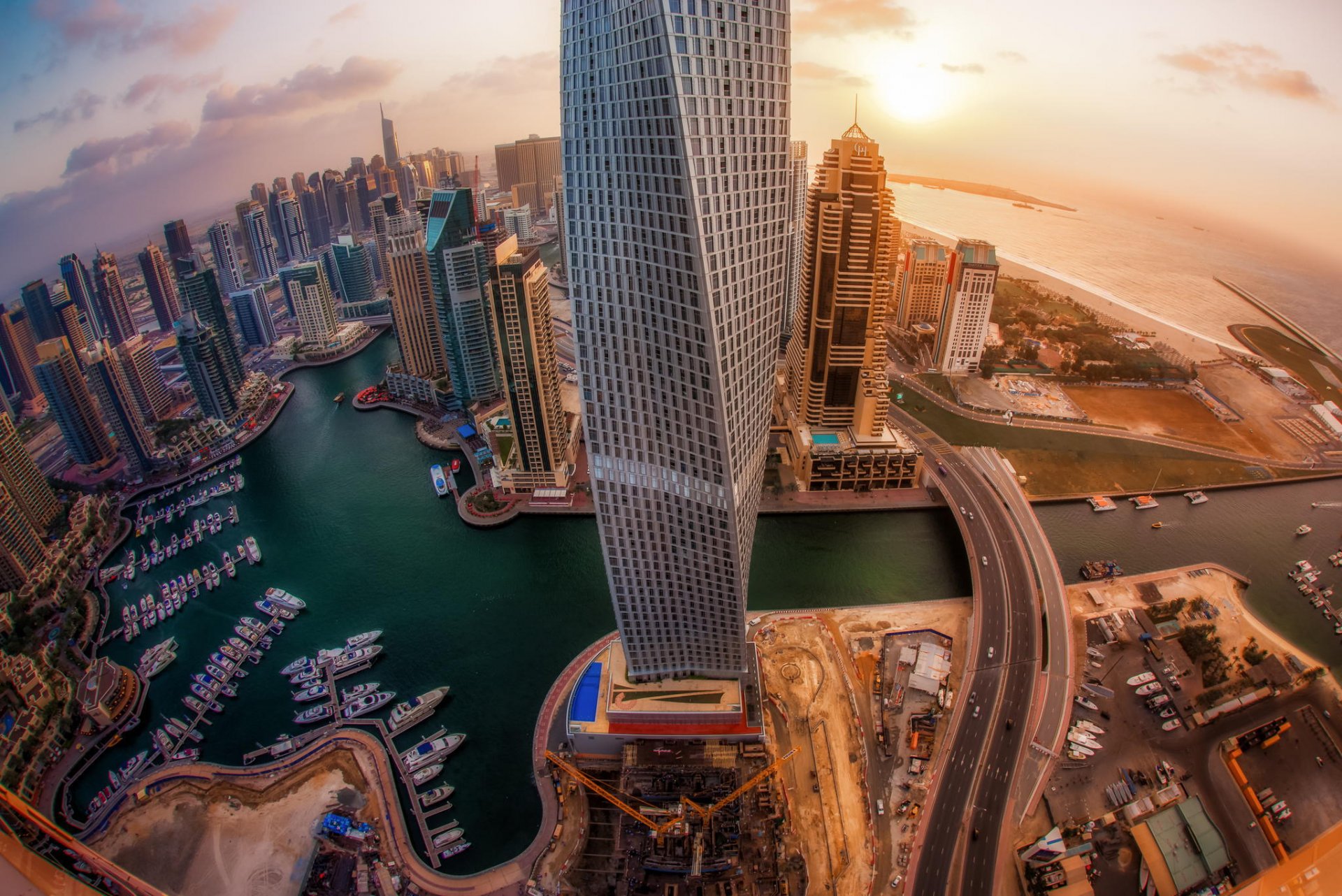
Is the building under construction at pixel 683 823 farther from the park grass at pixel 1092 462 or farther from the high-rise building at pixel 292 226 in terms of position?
the high-rise building at pixel 292 226

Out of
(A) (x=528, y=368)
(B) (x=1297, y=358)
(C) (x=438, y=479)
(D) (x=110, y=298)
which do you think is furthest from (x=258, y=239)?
(B) (x=1297, y=358)

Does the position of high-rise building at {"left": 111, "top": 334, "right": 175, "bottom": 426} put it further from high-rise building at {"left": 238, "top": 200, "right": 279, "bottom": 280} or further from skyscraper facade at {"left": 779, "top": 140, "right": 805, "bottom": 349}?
skyscraper facade at {"left": 779, "top": 140, "right": 805, "bottom": 349}

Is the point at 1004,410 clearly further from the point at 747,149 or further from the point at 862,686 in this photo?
the point at 747,149

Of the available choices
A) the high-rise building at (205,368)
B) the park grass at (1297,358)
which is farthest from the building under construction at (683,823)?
the park grass at (1297,358)

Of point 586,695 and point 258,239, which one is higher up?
point 258,239

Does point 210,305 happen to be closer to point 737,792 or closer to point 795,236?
point 795,236
